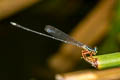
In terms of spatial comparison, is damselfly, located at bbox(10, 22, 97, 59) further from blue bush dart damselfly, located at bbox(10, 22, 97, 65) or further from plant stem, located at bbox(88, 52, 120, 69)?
plant stem, located at bbox(88, 52, 120, 69)

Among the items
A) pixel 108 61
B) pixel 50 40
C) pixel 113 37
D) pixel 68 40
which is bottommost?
pixel 108 61

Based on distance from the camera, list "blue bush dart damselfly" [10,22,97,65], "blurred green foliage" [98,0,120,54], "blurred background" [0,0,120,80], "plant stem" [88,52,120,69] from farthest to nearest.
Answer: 1. "blurred background" [0,0,120,80]
2. "blurred green foliage" [98,0,120,54]
3. "blue bush dart damselfly" [10,22,97,65]
4. "plant stem" [88,52,120,69]

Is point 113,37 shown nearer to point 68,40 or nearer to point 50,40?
point 50,40

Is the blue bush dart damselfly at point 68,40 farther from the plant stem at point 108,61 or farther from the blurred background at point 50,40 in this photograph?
the blurred background at point 50,40

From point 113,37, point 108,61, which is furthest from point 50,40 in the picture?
point 108,61

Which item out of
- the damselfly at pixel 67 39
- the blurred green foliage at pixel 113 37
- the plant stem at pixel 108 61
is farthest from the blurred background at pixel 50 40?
the plant stem at pixel 108 61

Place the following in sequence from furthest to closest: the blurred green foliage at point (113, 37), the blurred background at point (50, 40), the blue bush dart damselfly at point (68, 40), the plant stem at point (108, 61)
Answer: the blurred background at point (50, 40) < the blurred green foliage at point (113, 37) < the blue bush dart damselfly at point (68, 40) < the plant stem at point (108, 61)

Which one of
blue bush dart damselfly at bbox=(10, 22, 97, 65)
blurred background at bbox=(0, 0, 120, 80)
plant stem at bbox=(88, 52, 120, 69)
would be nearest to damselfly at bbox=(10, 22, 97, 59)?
blue bush dart damselfly at bbox=(10, 22, 97, 65)

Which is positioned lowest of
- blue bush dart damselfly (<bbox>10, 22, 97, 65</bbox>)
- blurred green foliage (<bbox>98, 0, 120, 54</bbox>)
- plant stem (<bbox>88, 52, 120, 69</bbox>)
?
plant stem (<bbox>88, 52, 120, 69</bbox>)
